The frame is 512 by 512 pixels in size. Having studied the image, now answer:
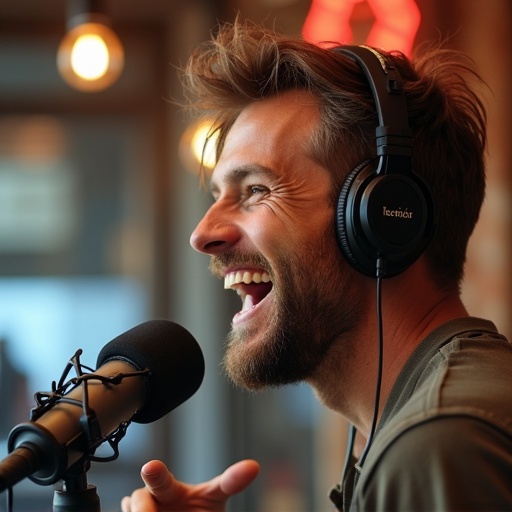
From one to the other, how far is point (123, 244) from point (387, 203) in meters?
2.82

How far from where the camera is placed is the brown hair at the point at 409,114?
4.55ft

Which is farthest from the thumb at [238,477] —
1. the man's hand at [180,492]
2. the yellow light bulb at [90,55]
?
the yellow light bulb at [90,55]

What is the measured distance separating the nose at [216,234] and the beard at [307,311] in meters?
0.11

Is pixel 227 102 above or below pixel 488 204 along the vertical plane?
above

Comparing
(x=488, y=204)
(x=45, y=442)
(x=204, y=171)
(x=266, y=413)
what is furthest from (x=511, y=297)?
(x=45, y=442)

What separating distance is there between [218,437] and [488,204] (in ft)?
4.98

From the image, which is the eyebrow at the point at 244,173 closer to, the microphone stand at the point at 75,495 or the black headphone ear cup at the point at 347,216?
the black headphone ear cup at the point at 347,216

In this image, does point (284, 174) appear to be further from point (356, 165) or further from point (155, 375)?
point (155, 375)

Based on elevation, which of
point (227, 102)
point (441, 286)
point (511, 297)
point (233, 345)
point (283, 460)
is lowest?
point (283, 460)

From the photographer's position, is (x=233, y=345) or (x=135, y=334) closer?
(x=135, y=334)

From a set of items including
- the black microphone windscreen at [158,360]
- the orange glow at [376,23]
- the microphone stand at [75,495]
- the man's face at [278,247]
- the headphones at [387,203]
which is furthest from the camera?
the orange glow at [376,23]

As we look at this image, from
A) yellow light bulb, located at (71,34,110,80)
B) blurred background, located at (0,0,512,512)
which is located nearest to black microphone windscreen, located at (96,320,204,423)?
yellow light bulb, located at (71,34,110,80)

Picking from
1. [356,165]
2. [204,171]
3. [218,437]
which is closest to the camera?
[356,165]

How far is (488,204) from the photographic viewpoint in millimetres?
2930
